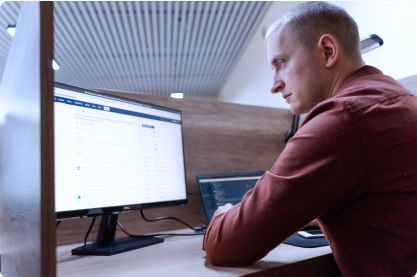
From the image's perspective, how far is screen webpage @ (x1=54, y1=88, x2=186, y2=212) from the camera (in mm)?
707

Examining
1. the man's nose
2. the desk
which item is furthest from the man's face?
the desk

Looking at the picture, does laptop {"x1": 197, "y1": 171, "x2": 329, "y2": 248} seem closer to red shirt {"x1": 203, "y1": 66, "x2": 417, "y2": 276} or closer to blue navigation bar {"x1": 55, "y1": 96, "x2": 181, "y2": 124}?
blue navigation bar {"x1": 55, "y1": 96, "x2": 181, "y2": 124}

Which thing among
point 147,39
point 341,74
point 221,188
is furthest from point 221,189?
point 147,39

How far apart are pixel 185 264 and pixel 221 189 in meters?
0.53

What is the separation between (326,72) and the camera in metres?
0.76

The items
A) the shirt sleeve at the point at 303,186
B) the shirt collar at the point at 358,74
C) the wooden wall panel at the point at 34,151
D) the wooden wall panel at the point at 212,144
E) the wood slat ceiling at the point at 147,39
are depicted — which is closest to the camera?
the wooden wall panel at the point at 34,151

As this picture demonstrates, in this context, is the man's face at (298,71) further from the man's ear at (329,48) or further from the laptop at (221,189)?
the laptop at (221,189)

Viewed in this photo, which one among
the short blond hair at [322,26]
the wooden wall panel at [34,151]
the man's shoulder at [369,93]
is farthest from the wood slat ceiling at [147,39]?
the wooden wall panel at [34,151]

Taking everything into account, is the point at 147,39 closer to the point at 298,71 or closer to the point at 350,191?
the point at 298,71

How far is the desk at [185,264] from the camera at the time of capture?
523mm

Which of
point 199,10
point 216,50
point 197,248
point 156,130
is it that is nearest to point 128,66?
point 216,50

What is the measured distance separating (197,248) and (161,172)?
308mm

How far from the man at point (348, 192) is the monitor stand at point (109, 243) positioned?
273mm

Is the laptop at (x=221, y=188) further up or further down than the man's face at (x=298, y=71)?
further down
